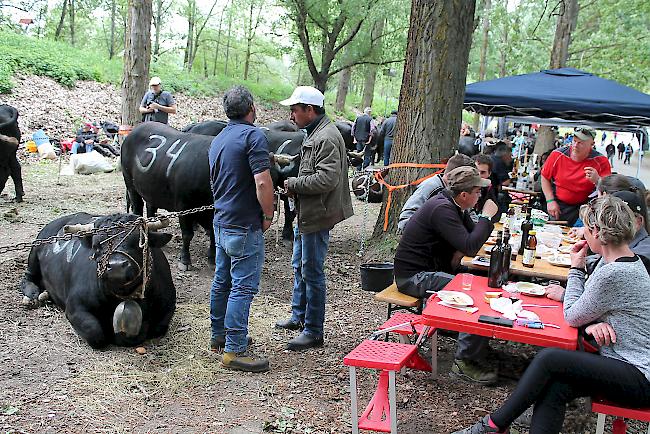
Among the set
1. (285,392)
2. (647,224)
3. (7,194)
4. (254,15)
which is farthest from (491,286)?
(254,15)

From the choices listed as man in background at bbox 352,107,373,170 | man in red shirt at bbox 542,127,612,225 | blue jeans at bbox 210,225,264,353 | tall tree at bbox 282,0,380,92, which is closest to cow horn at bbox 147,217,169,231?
blue jeans at bbox 210,225,264,353

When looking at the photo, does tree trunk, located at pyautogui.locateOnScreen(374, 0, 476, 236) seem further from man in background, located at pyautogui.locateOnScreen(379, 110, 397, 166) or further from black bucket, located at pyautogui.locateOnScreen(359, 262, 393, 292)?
man in background, located at pyautogui.locateOnScreen(379, 110, 397, 166)

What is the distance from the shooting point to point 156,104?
35.8ft

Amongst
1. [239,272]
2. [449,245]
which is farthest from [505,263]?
[239,272]

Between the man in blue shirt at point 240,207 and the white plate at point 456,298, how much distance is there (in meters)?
1.39

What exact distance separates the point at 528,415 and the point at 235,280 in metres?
2.19

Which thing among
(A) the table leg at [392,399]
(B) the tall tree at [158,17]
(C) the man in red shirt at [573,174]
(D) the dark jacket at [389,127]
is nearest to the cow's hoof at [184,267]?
(A) the table leg at [392,399]

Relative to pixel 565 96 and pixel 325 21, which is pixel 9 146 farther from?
pixel 325 21

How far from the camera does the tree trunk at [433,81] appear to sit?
6.86m

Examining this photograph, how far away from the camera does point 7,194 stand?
10094mm

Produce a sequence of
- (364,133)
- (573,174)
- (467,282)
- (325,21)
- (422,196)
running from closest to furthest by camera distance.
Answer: (467,282) < (422,196) < (573,174) < (364,133) < (325,21)

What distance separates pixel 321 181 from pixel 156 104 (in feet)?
24.4

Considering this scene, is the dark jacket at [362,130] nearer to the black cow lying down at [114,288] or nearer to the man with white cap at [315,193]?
the man with white cap at [315,193]

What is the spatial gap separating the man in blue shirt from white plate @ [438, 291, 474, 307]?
1.39 meters
